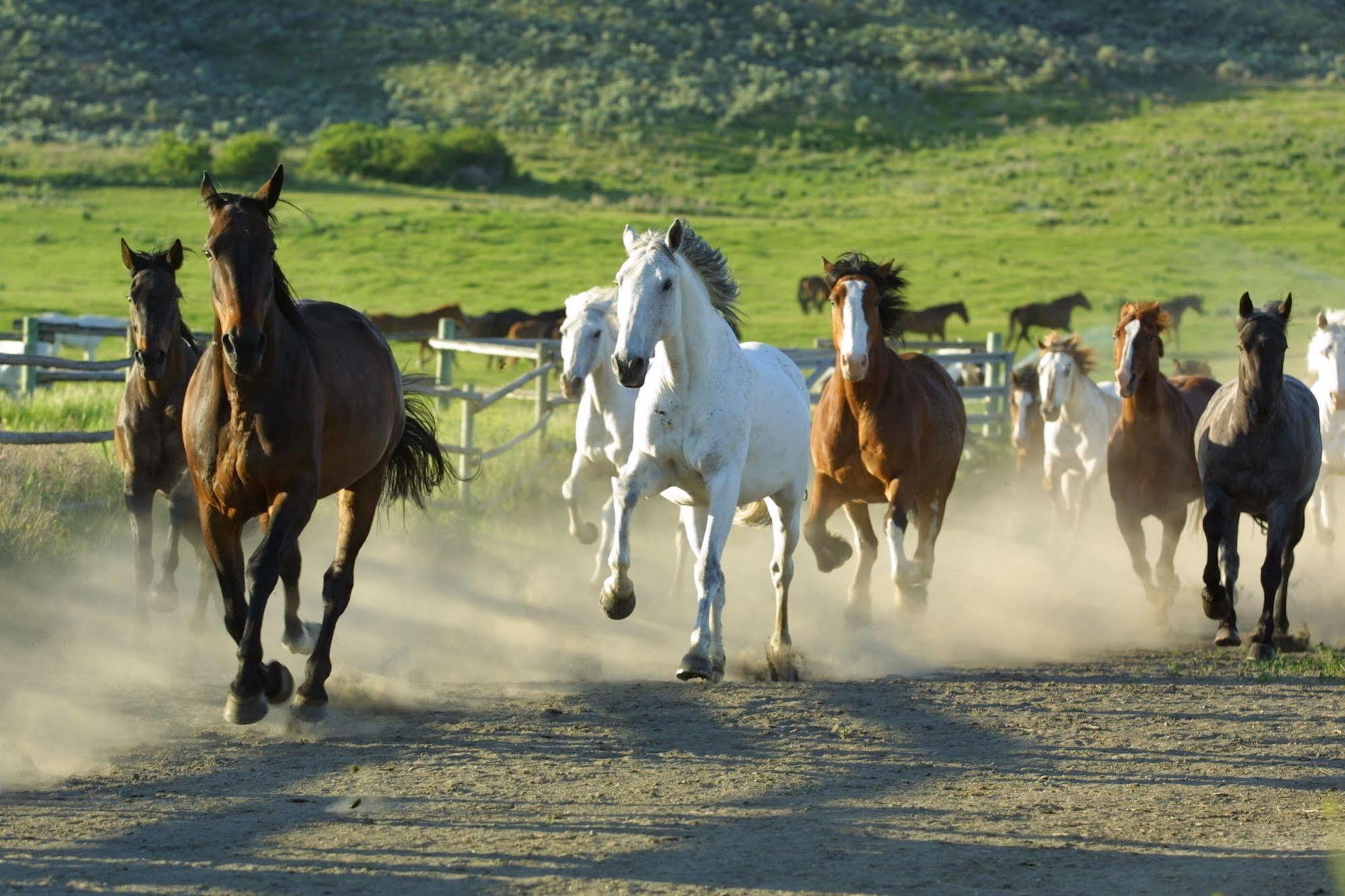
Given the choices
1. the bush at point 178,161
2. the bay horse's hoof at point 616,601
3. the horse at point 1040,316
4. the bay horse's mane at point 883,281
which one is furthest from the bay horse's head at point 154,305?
the bush at point 178,161

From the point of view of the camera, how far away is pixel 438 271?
1495 inches

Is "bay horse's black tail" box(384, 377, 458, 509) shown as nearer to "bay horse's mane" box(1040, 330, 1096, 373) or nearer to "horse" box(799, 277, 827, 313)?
"bay horse's mane" box(1040, 330, 1096, 373)

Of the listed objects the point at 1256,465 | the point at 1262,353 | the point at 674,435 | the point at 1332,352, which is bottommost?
the point at 1256,465

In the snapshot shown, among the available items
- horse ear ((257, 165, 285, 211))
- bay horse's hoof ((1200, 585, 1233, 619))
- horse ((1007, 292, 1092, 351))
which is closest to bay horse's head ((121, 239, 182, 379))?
horse ear ((257, 165, 285, 211))

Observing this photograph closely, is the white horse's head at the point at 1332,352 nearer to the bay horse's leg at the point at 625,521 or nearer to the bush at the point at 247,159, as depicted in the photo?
the bay horse's leg at the point at 625,521

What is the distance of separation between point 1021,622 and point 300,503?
6.09 m

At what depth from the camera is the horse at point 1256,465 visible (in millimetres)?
9398

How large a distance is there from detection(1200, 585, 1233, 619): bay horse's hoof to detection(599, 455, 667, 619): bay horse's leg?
3.62 m

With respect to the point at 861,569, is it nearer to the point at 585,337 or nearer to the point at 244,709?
the point at 585,337

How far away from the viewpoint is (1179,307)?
3316cm

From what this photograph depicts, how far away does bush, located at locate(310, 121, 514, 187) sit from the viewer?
53312mm

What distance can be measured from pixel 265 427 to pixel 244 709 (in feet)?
3.62

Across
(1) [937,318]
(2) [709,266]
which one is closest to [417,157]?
(1) [937,318]

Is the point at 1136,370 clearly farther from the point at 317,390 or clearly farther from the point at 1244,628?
the point at 317,390
